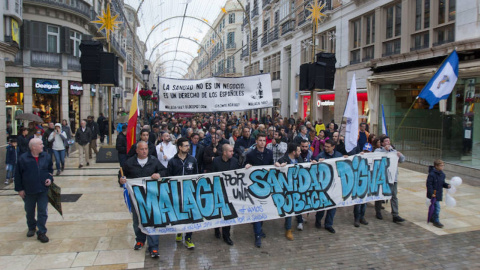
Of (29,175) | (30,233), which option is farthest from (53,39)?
(30,233)

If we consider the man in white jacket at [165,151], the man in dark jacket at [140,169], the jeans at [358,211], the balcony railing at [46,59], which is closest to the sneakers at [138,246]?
the man in dark jacket at [140,169]

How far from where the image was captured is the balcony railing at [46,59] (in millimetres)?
21922

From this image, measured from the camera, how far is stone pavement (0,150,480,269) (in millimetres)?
5191

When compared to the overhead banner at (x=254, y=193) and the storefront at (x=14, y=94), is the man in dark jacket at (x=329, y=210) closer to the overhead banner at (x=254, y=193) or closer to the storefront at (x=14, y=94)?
Result: the overhead banner at (x=254, y=193)

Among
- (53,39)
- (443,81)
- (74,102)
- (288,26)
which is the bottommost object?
(443,81)

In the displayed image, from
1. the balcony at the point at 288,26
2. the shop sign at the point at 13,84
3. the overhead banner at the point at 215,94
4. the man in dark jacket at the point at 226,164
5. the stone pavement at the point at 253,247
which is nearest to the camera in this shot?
the stone pavement at the point at 253,247

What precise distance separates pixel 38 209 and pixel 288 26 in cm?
A: 2656

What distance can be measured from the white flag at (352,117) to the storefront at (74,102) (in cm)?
2193

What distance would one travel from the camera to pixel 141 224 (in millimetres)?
5473

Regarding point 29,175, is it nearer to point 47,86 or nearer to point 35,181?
point 35,181

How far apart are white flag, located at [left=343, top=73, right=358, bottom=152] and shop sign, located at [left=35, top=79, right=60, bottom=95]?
21410 millimetres

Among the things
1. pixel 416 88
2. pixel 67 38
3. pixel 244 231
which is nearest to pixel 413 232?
pixel 244 231

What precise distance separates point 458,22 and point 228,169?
10549 millimetres

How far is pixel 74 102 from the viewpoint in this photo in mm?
25156
